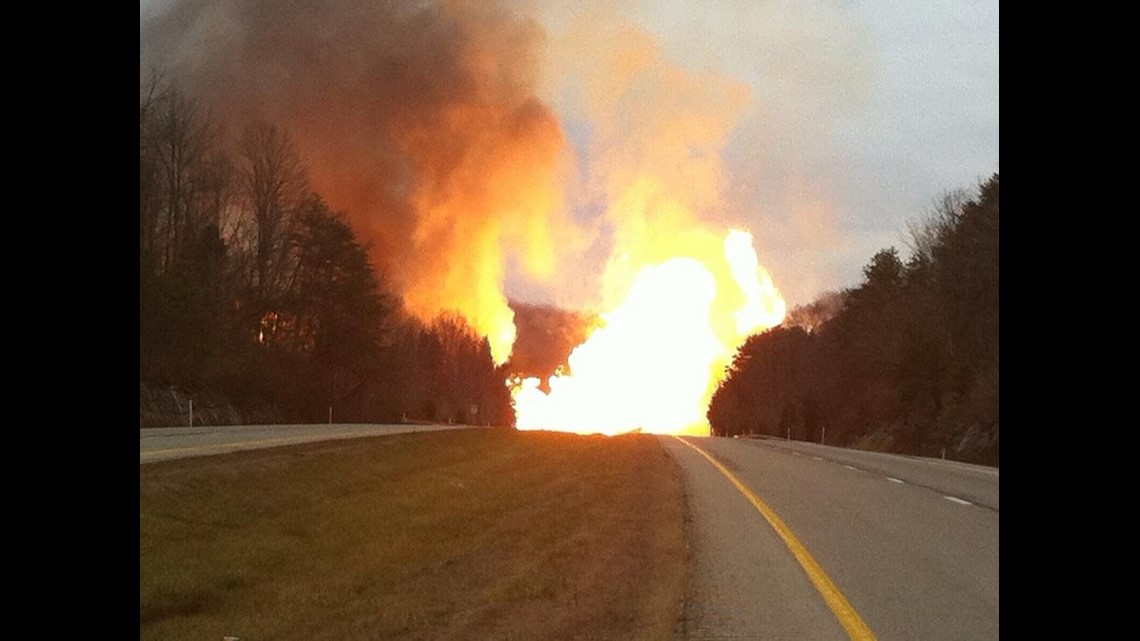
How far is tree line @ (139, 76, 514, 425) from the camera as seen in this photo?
4788 centimetres

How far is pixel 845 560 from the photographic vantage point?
1125cm

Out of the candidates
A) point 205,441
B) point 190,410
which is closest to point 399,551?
point 205,441

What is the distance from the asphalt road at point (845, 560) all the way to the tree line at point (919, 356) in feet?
75.6

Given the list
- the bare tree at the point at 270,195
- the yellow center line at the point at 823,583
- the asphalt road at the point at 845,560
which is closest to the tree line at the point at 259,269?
the bare tree at the point at 270,195

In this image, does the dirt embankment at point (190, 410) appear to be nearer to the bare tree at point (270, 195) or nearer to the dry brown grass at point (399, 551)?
the bare tree at point (270, 195)

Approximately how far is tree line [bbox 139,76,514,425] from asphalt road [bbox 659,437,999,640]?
3173 cm

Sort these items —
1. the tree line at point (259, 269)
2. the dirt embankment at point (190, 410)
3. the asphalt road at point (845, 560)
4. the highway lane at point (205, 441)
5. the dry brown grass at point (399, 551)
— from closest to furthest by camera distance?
the asphalt road at point (845, 560) < the dry brown grass at point (399, 551) < the highway lane at point (205, 441) < the dirt embankment at point (190, 410) < the tree line at point (259, 269)

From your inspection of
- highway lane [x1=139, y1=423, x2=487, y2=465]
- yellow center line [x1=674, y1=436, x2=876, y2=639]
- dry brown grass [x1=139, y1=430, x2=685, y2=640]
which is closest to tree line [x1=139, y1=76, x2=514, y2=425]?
highway lane [x1=139, y1=423, x2=487, y2=465]

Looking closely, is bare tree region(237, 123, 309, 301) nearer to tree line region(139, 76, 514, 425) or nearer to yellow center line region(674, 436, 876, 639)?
tree line region(139, 76, 514, 425)

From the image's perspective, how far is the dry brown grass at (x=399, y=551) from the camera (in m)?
9.25

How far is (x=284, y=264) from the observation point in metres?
51.5
